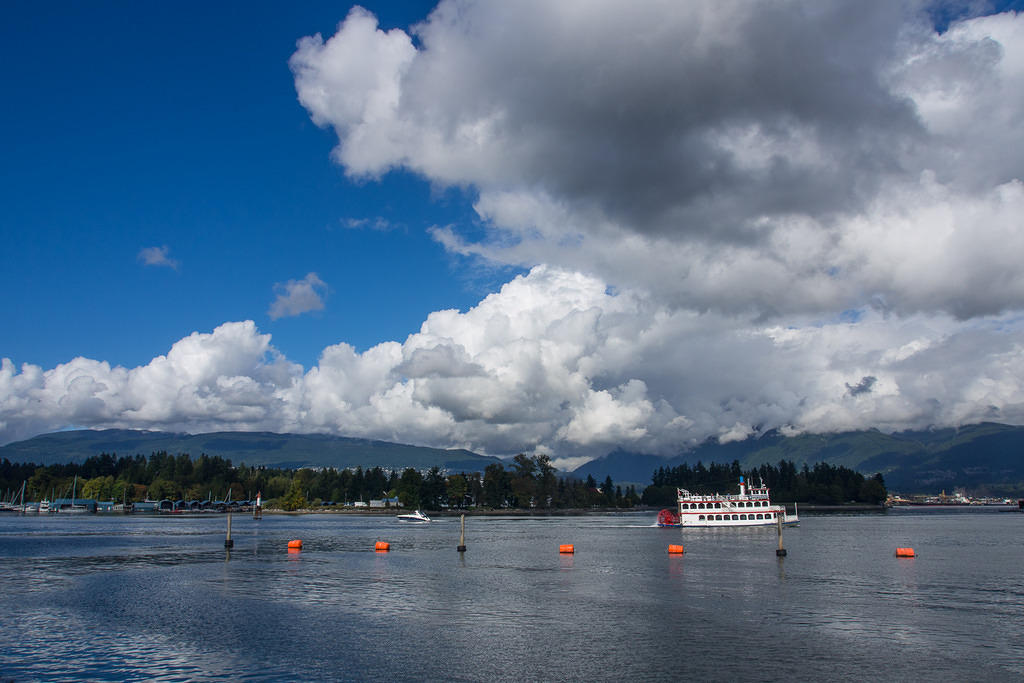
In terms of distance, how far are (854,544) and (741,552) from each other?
33558mm

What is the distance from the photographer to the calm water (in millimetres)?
38094

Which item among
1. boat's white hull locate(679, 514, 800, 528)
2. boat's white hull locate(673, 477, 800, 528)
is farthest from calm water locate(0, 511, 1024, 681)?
boat's white hull locate(673, 477, 800, 528)

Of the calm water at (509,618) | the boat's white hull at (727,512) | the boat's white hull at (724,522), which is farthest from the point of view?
the boat's white hull at (727,512)

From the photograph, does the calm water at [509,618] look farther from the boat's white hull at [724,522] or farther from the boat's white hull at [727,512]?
the boat's white hull at [727,512]

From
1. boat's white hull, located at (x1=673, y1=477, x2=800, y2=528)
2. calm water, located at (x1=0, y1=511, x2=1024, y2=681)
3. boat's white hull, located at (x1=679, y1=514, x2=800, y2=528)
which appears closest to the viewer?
calm water, located at (x1=0, y1=511, x2=1024, y2=681)

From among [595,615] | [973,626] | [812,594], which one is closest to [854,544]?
[812,594]

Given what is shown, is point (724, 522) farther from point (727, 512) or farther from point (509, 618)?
point (509, 618)

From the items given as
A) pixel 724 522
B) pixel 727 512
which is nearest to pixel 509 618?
pixel 727 512

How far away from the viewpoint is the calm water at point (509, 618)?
38.1m

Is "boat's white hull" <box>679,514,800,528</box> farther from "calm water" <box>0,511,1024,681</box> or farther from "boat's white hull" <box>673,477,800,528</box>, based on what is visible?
"calm water" <box>0,511,1024,681</box>

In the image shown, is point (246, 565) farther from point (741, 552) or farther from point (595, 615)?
point (741, 552)

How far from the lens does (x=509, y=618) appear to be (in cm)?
5281

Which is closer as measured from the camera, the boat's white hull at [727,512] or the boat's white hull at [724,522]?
the boat's white hull at [724,522]

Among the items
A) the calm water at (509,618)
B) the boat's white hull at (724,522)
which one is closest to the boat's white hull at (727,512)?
the boat's white hull at (724,522)
